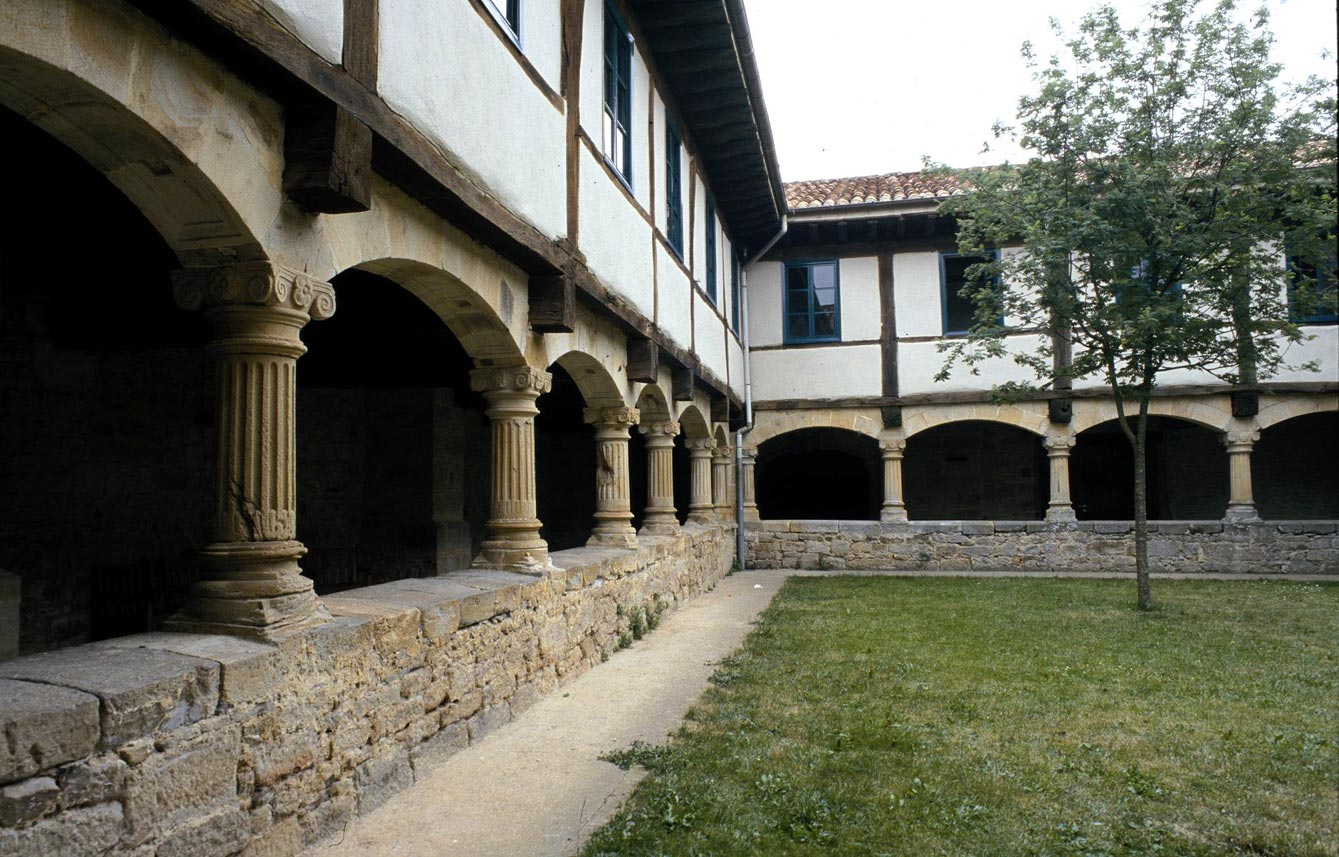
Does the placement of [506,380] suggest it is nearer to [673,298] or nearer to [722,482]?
[673,298]

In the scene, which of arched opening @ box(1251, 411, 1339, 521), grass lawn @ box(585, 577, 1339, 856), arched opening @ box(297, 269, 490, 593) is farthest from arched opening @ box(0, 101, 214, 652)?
arched opening @ box(1251, 411, 1339, 521)

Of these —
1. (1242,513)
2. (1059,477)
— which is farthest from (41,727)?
(1242,513)

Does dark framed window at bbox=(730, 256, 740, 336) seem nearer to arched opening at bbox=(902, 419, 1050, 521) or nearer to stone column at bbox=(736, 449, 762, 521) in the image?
stone column at bbox=(736, 449, 762, 521)

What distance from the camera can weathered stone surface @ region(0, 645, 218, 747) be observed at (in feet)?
7.56

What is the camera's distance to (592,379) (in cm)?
722

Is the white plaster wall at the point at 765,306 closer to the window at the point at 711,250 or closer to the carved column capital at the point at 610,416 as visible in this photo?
the window at the point at 711,250

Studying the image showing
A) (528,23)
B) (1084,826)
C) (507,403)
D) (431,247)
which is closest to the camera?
(1084,826)

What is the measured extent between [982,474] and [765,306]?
16.1ft

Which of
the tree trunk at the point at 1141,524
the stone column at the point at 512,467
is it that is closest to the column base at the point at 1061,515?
the tree trunk at the point at 1141,524

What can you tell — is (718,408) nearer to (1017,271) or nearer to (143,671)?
(1017,271)

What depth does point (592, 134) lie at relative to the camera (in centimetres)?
620

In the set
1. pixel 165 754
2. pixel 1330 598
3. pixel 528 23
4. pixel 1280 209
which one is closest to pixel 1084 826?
pixel 165 754

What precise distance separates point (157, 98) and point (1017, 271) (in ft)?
27.4

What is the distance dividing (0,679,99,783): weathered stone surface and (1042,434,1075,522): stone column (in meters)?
13.3
